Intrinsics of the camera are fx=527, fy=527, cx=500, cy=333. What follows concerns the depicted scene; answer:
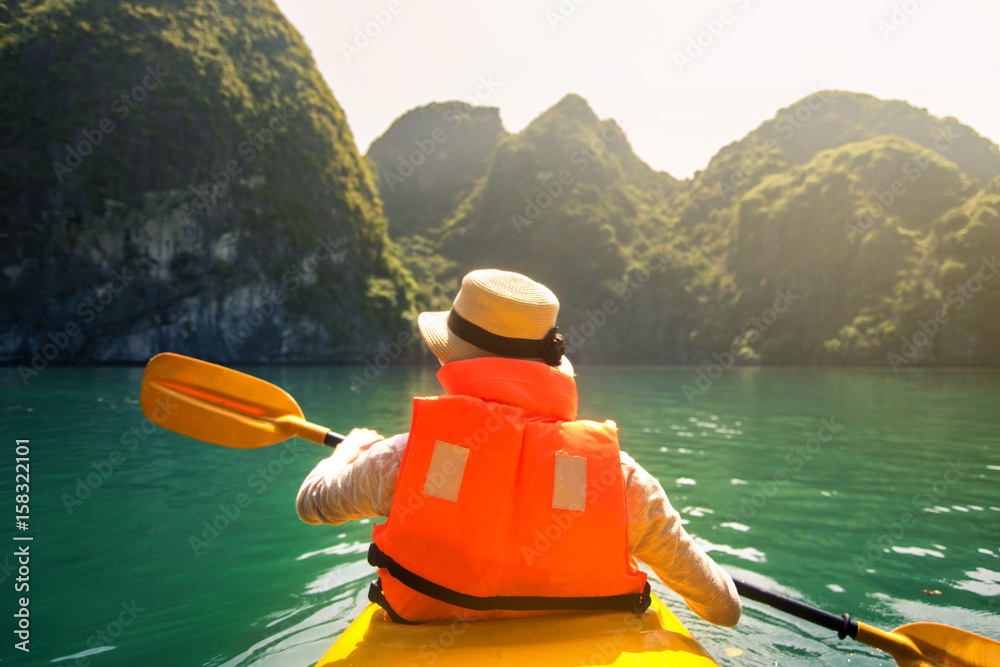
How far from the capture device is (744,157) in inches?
4478

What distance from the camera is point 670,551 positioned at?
1.58 metres

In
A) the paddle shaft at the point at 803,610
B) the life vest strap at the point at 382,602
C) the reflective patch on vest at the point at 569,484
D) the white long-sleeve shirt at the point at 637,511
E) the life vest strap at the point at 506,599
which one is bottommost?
the paddle shaft at the point at 803,610

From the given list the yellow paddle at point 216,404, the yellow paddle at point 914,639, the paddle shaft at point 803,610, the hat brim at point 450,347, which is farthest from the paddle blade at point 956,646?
the yellow paddle at point 216,404

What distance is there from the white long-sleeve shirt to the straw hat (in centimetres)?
35

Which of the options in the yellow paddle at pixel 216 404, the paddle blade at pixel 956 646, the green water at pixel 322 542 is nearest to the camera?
the paddle blade at pixel 956 646

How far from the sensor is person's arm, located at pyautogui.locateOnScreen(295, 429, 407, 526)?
5.01 feet

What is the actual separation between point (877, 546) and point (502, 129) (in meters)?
143

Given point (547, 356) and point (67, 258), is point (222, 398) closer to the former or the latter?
point (547, 356)

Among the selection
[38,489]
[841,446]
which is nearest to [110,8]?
[38,489]

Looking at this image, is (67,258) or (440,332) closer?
(440,332)

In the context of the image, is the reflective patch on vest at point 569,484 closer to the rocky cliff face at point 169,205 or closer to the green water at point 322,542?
the green water at point 322,542

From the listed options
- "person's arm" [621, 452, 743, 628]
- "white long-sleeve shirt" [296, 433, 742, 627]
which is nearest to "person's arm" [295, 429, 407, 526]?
"white long-sleeve shirt" [296, 433, 742, 627]

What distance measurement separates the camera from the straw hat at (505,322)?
1540mm

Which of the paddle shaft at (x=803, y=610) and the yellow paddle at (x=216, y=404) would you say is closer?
the paddle shaft at (x=803, y=610)
